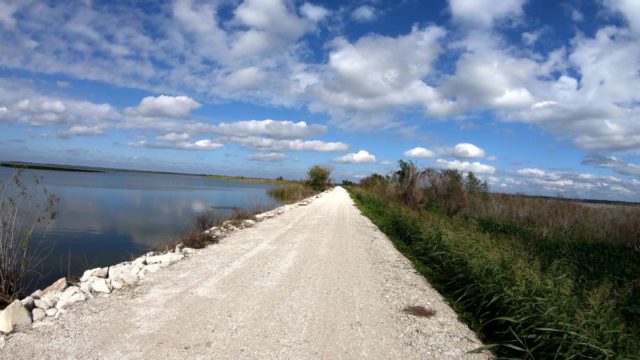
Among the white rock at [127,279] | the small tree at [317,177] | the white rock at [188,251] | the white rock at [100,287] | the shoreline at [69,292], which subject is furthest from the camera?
the small tree at [317,177]

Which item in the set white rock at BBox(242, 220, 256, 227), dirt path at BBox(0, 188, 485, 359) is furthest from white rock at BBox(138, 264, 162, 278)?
white rock at BBox(242, 220, 256, 227)

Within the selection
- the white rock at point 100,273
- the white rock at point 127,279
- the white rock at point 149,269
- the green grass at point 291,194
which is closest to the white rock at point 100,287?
the white rock at point 127,279

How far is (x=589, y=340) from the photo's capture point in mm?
4680

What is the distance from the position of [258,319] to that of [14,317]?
3.07 m

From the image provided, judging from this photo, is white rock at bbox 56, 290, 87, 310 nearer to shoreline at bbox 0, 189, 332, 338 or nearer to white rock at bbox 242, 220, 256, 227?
shoreline at bbox 0, 189, 332, 338

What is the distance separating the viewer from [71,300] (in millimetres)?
6301

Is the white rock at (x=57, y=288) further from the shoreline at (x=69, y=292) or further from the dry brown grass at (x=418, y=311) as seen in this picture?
the dry brown grass at (x=418, y=311)

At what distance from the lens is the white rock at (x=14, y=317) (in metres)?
5.19

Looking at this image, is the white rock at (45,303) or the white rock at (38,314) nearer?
the white rock at (38,314)

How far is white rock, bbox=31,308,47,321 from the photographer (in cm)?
564

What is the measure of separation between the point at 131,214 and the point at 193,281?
675 inches

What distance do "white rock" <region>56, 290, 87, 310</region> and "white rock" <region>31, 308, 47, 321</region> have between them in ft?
0.79

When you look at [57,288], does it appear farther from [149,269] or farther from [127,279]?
[149,269]

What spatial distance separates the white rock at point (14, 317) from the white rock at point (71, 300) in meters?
0.53
